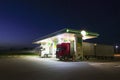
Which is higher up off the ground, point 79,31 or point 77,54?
point 79,31

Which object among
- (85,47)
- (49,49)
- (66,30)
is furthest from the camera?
(49,49)

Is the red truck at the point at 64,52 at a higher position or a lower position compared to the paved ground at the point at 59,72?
higher

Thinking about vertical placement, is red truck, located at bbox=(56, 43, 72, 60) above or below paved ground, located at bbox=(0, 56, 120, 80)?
above

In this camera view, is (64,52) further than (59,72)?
Yes

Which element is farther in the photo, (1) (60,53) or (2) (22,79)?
(1) (60,53)

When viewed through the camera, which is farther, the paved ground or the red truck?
the red truck

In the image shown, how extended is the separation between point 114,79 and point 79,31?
19.7 m

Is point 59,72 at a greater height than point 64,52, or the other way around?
point 64,52

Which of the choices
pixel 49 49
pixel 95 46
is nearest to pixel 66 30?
pixel 95 46

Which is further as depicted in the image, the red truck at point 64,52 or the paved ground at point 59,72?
the red truck at point 64,52

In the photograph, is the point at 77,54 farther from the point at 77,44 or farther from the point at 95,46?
the point at 95,46

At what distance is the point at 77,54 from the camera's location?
1167 inches

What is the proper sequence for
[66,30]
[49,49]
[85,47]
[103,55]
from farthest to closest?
[49,49] → [103,55] → [85,47] → [66,30]

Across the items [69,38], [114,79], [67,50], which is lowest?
[114,79]
